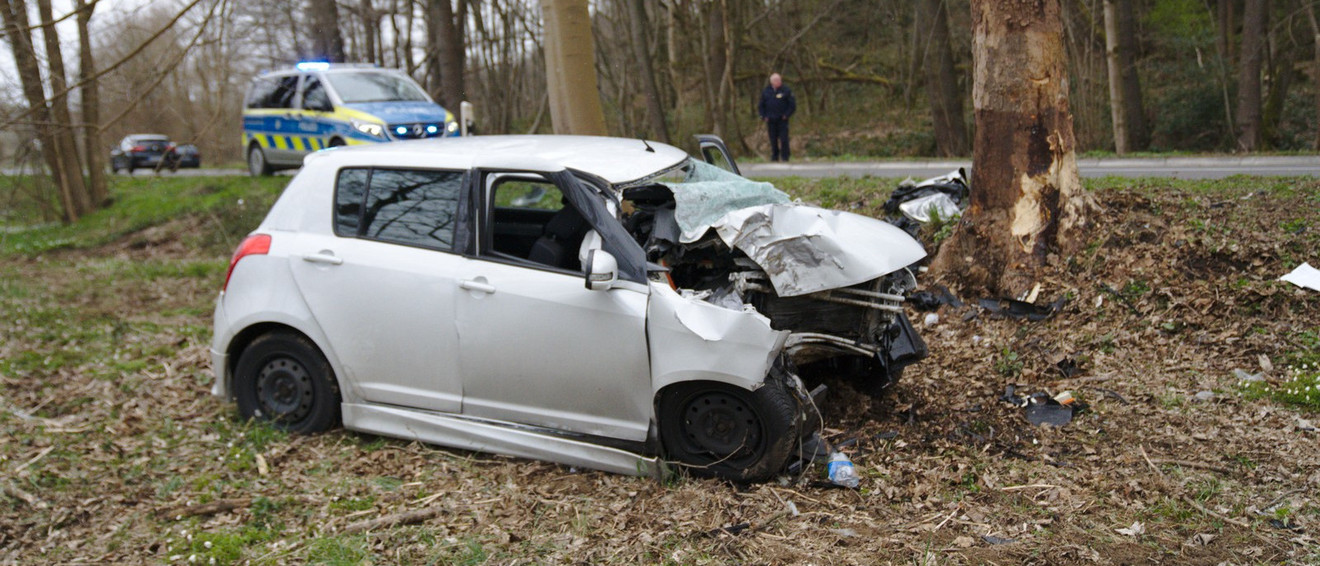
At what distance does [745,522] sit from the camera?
4543 millimetres

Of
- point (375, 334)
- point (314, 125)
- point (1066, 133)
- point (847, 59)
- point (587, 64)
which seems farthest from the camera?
point (847, 59)

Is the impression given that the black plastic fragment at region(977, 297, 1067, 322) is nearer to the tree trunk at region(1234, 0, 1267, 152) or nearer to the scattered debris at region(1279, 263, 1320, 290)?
the scattered debris at region(1279, 263, 1320, 290)

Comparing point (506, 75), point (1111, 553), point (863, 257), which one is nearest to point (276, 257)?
point (863, 257)

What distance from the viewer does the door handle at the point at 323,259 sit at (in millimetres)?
5711

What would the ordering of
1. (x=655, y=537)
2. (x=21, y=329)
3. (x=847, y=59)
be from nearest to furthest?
(x=655, y=537), (x=21, y=329), (x=847, y=59)

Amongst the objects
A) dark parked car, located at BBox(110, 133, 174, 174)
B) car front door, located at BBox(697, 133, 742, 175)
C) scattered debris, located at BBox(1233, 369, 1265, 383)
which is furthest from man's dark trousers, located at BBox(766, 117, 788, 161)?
dark parked car, located at BBox(110, 133, 174, 174)

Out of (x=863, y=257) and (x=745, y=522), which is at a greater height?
(x=863, y=257)

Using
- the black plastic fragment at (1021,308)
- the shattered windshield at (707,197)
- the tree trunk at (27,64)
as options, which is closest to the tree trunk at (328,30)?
the tree trunk at (27,64)

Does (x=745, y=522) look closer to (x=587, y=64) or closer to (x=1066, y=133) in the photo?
(x=1066, y=133)

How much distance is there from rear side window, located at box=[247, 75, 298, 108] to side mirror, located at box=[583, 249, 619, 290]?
13.5m

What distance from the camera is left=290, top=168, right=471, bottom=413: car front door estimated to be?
5418 mm

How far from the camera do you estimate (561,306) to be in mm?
5039

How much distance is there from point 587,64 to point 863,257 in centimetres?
586

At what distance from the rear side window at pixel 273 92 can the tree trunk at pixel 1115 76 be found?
1475cm
